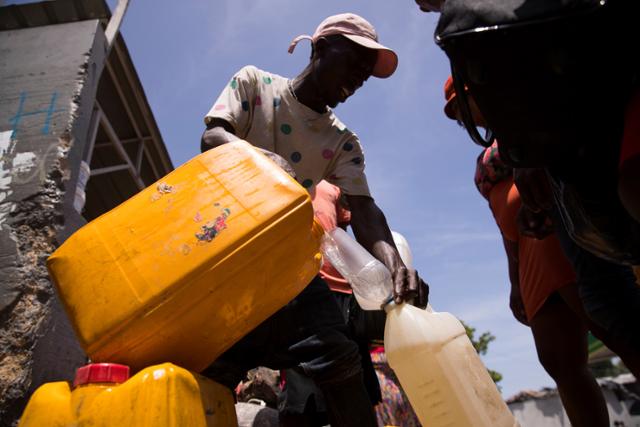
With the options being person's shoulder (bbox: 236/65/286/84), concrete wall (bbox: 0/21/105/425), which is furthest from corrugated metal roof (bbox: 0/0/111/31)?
person's shoulder (bbox: 236/65/286/84)

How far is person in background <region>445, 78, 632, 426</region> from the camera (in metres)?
1.70

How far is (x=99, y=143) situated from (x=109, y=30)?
181cm

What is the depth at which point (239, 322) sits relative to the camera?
1.18 m

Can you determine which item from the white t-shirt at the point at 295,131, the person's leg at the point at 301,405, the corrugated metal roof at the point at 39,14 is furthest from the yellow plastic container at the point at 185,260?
the corrugated metal roof at the point at 39,14

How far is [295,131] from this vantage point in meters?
2.03

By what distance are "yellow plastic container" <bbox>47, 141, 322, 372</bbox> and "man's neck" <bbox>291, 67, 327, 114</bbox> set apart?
983 mm

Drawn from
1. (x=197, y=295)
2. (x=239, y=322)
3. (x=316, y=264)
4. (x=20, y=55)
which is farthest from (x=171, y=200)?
(x=20, y=55)

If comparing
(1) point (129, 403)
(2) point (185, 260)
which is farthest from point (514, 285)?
(1) point (129, 403)

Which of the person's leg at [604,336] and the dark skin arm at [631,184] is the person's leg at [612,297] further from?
the dark skin arm at [631,184]

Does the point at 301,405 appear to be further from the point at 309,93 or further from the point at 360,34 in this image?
the point at 360,34

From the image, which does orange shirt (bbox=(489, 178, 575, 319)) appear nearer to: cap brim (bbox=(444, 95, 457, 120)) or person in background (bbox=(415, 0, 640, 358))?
person in background (bbox=(415, 0, 640, 358))

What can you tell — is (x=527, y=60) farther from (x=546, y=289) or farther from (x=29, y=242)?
(x=29, y=242)

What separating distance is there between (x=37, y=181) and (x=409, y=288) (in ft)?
5.82

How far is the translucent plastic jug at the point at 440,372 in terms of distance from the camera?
1.32 meters
